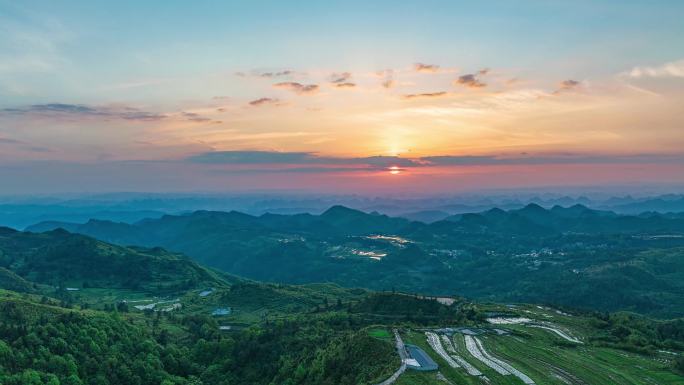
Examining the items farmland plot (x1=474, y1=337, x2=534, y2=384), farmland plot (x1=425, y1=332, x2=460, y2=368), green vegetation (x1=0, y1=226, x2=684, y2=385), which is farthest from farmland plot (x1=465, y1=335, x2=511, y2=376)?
farmland plot (x1=425, y1=332, x2=460, y2=368)

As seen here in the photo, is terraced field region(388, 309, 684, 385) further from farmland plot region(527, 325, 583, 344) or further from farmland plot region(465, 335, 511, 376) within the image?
farmland plot region(527, 325, 583, 344)

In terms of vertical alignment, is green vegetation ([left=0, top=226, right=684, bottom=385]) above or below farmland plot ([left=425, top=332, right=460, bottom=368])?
below

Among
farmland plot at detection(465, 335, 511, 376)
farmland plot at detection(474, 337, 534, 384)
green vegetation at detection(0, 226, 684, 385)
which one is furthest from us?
green vegetation at detection(0, 226, 684, 385)

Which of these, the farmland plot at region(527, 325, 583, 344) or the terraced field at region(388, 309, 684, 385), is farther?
the farmland plot at region(527, 325, 583, 344)

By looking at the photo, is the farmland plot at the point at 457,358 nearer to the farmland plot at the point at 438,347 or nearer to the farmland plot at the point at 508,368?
the farmland plot at the point at 438,347

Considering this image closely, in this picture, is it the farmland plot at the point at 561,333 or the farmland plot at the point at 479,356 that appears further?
the farmland plot at the point at 561,333

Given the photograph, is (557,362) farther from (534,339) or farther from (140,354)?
(140,354)

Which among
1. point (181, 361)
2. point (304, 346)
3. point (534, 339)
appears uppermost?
point (534, 339)

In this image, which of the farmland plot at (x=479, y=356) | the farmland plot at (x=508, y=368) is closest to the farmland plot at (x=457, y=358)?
the farmland plot at (x=479, y=356)

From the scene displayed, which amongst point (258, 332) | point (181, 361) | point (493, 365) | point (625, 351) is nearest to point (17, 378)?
point (181, 361)
